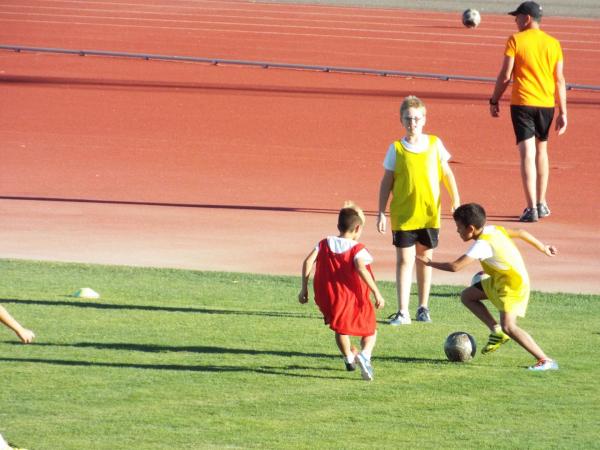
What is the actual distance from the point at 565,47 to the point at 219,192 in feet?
69.4

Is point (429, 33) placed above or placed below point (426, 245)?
above

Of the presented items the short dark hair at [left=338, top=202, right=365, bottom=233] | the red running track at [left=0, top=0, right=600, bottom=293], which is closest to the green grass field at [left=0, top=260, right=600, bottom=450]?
the short dark hair at [left=338, top=202, right=365, bottom=233]

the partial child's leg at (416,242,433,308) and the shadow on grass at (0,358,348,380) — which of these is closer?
the shadow on grass at (0,358,348,380)

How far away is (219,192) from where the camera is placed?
18.2 meters

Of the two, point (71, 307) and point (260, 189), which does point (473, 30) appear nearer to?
point (260, 189)

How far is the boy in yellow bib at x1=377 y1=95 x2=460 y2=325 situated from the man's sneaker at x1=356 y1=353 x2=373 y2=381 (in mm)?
1943

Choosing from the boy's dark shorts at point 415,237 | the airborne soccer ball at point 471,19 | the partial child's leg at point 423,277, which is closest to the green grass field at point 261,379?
the partial child's leg at point 423,277

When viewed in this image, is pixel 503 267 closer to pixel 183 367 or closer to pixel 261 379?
pixel 261 379

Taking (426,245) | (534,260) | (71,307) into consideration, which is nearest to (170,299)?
(71,307)

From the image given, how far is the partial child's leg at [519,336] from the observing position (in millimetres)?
8844

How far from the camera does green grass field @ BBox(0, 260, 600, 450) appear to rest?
7.30 metres

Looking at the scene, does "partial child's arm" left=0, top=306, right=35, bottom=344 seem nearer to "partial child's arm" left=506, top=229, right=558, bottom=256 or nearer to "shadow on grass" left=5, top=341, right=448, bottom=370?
"shadow on grass" left=5, top=341, right=448, bottom=370

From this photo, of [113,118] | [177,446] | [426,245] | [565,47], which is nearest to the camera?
[177,446]

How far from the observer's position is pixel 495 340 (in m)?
9.34
